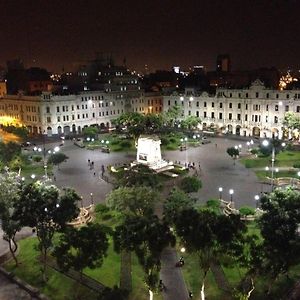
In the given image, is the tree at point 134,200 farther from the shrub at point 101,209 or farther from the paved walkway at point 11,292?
the paved walkway at point 11,292

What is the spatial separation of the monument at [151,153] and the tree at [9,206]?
104ft

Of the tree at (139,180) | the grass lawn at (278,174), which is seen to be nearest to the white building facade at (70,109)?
the grass lawn at (278,174)

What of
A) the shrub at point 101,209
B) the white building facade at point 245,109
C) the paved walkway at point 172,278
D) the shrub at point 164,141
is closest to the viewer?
the paved walkway at point 172,278

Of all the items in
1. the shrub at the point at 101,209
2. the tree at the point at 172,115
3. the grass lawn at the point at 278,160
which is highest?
the tree at the point at 172,115

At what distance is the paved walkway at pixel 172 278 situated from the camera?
112 feet

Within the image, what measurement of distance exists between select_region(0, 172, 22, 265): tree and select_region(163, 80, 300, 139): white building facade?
69.3 meters

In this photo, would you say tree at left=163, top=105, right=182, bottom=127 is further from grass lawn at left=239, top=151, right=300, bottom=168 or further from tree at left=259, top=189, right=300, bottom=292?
tree at left=259, top=189, right=300, bottom=292

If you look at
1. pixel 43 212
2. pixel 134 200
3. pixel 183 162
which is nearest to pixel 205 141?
pixel 183 162

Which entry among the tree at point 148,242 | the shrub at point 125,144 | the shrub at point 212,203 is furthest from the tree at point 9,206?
the shrub at point 125,144

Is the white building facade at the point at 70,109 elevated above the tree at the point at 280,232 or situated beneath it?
elevated above

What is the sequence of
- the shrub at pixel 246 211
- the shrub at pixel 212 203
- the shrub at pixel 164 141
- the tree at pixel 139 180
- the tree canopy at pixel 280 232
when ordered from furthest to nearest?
1. the shrub at pixel 164 141
2. the shrub at pixel 212 203
3. the tree at pixel 139 180
4. the shrub at pixel 246 211
5. the tree canopy at pixel 280 232

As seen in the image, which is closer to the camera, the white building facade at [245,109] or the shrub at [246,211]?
the shrub at [246,211]

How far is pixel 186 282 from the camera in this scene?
3597 cm

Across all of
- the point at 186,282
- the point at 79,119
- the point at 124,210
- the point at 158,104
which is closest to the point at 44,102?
the point at 79,119
